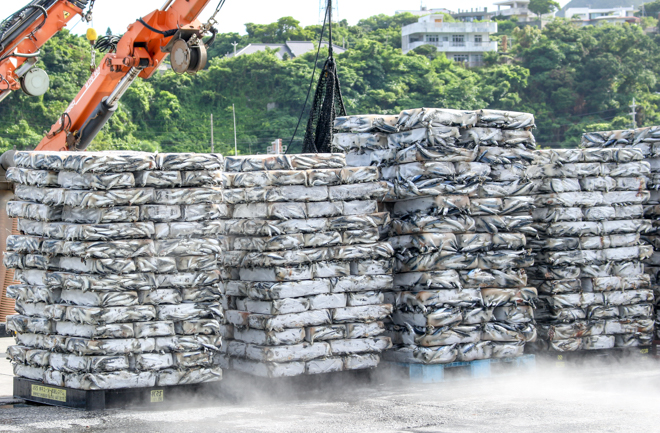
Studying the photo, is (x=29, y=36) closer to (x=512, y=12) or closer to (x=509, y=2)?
(x=512, y=12)

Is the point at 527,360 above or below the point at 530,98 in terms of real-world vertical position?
below

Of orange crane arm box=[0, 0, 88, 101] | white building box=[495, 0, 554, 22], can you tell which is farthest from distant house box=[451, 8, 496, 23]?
orange crane arm box=[0, 0, 88, 101]

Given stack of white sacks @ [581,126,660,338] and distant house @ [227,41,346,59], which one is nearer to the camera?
stack of white sacks @ [581,126,660,338]

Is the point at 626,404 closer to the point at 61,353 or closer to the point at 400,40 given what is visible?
the point at 61,353

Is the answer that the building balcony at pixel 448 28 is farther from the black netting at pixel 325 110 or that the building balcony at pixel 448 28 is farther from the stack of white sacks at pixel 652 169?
the stack of white sacks at pixel 652 169

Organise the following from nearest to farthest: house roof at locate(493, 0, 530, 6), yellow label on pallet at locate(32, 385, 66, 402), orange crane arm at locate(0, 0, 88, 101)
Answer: yellow label on pallet at locate(32, 385, 66, 402)
orange crane arm at locate(0, 0, 88, 101)
house roof at locate(493, 0, 530, 6)

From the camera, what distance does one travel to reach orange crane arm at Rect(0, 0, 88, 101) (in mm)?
12109

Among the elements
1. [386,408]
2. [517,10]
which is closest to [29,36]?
[386,408]

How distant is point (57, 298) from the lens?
6703 millimetres

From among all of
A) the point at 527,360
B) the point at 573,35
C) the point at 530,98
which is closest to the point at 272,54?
the point at 530,98

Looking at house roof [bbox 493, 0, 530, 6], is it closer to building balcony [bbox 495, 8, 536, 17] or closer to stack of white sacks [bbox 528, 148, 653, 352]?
building balcony [bbox 495, 8, 536, 17]

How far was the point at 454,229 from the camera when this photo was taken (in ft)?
25.3

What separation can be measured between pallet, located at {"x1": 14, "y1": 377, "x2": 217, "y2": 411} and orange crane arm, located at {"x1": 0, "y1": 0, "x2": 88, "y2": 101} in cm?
704

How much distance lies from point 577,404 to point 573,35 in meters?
81.3
